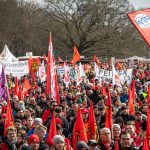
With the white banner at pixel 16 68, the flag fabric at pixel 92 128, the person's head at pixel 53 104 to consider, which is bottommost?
the flag fabric at pixel 92 128

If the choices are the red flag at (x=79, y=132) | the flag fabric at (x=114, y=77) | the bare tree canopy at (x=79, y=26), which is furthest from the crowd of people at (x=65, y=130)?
the bare tree canopy at (x=79, y=26)

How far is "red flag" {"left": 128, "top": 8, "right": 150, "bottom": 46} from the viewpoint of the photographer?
855 cm

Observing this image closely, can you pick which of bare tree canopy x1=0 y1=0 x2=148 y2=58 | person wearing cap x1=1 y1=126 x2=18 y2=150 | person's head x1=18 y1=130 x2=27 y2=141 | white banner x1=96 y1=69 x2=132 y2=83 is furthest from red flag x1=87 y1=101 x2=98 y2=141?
bare tree canopy x1=0 y1=0 x2=148 y2=58

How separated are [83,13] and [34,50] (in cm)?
723

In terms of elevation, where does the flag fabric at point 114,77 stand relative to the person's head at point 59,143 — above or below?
above

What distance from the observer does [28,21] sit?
175ft

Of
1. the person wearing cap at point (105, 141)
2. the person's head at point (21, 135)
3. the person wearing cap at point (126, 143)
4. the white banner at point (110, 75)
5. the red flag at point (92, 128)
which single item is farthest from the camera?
the white banner at point (110, 75)

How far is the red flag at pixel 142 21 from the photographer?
8547mm

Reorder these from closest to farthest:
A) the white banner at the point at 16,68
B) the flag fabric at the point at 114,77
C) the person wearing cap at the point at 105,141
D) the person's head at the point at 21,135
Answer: the person wearing cap at the point at 105,141
the person's head at the point at 21,135
the white banner at the point at 16,68
the flag fabric at the point at 114,77

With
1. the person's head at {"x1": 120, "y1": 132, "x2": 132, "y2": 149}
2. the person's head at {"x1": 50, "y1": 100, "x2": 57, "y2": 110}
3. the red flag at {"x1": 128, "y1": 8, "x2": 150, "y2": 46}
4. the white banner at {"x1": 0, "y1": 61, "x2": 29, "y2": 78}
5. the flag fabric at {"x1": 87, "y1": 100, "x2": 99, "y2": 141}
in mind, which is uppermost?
the red flag at {"x1": 128, "y1": 8, "x2": 150, "y2": 46}

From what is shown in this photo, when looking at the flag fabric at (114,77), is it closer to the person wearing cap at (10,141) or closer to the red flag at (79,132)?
the red flag at (79,132)

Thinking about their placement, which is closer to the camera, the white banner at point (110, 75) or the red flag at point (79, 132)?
the red flag at point (79, 132)

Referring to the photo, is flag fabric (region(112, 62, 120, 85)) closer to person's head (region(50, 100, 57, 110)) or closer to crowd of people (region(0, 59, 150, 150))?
crowd of people (region(0, 59, 150, 150))

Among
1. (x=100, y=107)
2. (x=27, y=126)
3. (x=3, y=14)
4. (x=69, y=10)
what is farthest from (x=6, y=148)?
(x=69, y=10)
